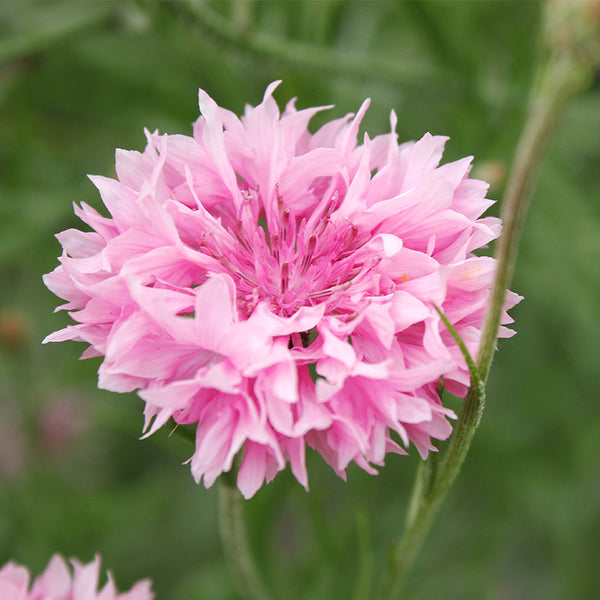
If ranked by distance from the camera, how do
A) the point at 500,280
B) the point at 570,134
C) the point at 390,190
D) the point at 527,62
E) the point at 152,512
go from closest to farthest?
the point at 500,280 < the point at 390,190 < the point at 527,62 < the point at 152,512 < the point at 570,134

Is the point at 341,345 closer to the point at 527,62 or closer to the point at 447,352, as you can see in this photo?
the point at 447,352

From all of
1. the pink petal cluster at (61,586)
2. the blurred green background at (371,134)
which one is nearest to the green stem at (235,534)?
the pink petal cluster at (61,586)

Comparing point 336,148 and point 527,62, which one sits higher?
point 527,62

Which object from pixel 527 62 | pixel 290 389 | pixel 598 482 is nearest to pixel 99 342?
pixel 290 389

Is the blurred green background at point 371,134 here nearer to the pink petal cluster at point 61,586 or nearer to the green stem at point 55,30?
the green stem at point 55,30

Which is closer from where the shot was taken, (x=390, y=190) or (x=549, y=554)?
(x=390, y=190)

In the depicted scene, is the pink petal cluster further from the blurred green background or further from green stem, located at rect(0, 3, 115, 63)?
green stem, located at rect(0, 3, 115, 63)

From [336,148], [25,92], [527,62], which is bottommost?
[336,148]
